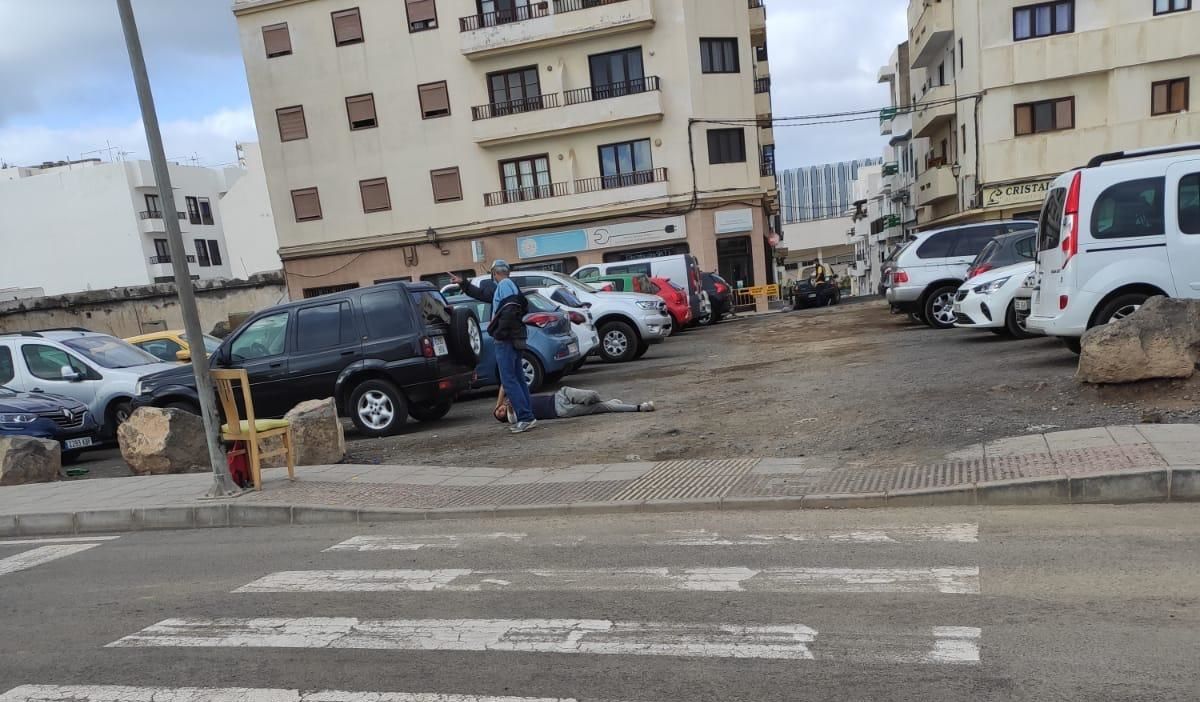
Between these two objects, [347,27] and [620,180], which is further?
[347,27]

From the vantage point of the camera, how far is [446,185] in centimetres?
3303

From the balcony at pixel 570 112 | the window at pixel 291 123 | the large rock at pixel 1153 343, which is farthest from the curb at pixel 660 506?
the window at pixel 291 123

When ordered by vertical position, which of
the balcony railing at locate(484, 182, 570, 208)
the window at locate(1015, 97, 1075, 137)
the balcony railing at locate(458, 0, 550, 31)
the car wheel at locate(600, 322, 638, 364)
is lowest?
the car wheel at locate(600, 322, 638, 364)

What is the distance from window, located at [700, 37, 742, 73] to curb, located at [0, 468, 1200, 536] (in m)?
27.6

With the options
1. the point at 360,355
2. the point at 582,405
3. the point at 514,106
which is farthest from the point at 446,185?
the point at 582,405

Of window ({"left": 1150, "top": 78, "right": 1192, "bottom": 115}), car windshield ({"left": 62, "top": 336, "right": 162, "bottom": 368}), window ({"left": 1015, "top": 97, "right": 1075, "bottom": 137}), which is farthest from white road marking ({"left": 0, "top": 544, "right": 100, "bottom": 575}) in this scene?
window ({"left": 1150, "top": 78, "right": 1192, "bottom": 115})

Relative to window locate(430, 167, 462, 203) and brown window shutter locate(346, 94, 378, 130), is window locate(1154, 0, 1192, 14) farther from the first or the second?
brown window shutter locate(346, 94, 378, 130)

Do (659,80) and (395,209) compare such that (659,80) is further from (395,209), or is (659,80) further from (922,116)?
(922,116)

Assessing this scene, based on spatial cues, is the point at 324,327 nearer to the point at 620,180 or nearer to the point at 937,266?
the point at 937,266

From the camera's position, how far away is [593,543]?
5.48 meters

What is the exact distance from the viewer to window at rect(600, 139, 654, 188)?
31.2 meters

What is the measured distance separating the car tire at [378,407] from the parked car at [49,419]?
12.9 ft

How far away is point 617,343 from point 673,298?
4.30 meters

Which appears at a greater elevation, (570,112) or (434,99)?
(434,99)
